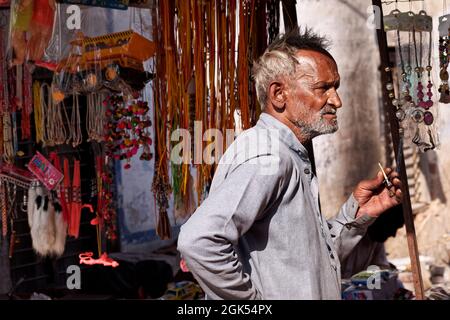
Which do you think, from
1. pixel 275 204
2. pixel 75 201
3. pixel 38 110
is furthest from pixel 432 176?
pixel 275 204

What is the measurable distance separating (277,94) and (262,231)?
0.47 m

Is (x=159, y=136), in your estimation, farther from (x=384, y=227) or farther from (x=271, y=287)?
(x=271, y=287)

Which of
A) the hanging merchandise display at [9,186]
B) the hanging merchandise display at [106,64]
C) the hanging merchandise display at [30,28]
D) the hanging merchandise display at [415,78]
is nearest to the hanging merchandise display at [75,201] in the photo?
the hanging merchandise display at [9,186]

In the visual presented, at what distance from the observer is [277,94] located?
2332 millimetres

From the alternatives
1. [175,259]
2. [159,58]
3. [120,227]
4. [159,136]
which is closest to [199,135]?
[159,136]

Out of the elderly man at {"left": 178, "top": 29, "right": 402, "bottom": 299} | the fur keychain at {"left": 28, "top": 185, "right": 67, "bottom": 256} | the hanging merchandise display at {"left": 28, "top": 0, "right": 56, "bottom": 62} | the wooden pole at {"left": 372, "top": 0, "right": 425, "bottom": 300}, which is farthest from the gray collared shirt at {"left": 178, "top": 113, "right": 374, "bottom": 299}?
the fur keychain at {"left": 28, "top": 185, "right": 67, "bottom": 256}

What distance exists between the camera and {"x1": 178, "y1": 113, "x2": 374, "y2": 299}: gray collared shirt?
79.3 inches

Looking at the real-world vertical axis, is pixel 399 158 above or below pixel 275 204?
above

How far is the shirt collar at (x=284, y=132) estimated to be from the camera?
2.25 meters

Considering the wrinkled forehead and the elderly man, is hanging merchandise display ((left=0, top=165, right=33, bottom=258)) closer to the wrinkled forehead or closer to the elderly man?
the elderly man

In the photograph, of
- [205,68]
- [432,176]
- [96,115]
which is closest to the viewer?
[205,68]

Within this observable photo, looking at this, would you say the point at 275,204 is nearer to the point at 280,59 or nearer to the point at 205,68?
the point at 280,59

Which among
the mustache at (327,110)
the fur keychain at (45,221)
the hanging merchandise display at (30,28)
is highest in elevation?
the hanging merchandise display at (30,28)

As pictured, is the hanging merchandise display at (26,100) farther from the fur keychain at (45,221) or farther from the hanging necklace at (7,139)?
the fur keychain at (45,221)
